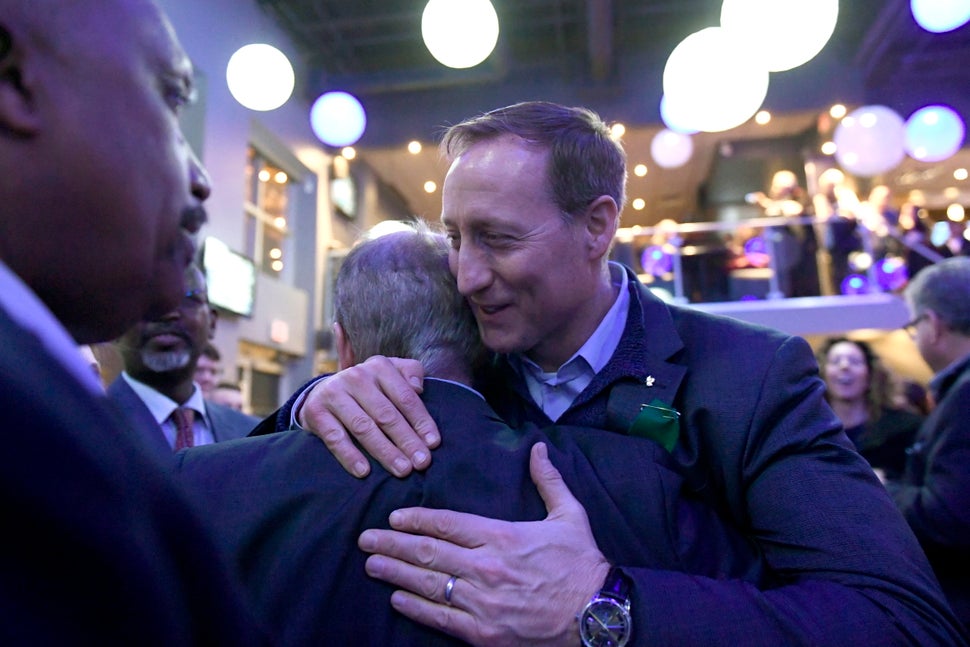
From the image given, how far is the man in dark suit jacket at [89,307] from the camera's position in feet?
1.06

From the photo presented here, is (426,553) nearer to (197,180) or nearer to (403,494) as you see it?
(403,494)

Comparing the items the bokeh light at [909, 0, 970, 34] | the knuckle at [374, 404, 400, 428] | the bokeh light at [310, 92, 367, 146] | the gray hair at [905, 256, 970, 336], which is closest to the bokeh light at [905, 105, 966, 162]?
the bokeh light at [909, 0, 970, 34]

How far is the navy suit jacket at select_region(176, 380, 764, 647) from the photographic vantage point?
3.27 feet

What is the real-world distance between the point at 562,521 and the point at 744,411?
0.39 m

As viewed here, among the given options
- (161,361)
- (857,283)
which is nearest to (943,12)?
(857,283)

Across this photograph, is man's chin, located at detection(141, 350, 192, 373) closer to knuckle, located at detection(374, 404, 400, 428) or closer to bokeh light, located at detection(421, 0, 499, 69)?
knuckle, located at detection(374, 404, 400, 428)

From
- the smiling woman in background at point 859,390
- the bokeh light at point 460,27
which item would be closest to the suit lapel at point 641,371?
the smiling woman in background at point 859,390

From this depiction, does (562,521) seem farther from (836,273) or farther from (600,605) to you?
(836,273)

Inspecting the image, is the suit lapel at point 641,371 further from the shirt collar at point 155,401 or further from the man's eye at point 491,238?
the shirt collar at point 155,401

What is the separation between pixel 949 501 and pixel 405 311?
1.59 metres

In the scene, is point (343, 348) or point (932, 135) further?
point (932, 135)

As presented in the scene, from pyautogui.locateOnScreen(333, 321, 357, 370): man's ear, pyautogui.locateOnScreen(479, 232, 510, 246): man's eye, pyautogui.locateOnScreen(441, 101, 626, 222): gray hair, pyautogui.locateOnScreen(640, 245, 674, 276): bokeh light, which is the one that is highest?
pyautogui.locateOnScreen(640, 245, 674, 276): bokeh light

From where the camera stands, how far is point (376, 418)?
3.47 ft

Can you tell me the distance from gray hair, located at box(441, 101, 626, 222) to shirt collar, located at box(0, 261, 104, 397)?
1189mm
